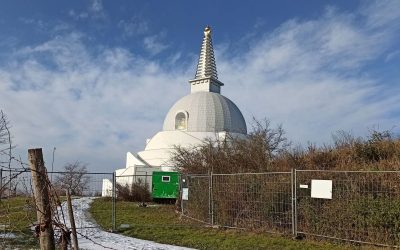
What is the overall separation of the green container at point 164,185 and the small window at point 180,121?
24.0 m

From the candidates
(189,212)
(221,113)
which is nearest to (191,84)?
(221,113)

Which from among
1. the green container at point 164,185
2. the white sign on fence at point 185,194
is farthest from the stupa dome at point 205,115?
the white sign on fence at point 185,194

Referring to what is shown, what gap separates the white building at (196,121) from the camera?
4597 centimetres

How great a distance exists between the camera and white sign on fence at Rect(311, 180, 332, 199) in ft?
35.1

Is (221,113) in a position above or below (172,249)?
above

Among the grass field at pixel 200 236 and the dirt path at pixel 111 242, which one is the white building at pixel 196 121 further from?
the dirt path at pixel 111 242

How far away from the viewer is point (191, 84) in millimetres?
59531

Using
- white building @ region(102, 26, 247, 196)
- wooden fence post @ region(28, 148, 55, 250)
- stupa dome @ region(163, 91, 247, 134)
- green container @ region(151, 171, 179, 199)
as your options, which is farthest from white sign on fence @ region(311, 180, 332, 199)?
stupa dome @ region(163, 91, 247, 134)

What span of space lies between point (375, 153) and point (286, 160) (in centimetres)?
271

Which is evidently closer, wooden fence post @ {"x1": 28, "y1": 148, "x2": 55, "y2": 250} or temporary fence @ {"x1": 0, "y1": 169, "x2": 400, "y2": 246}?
wooden fence post @ {"x1": 28, "y1": 148, "x2": 55, "y2": 250}

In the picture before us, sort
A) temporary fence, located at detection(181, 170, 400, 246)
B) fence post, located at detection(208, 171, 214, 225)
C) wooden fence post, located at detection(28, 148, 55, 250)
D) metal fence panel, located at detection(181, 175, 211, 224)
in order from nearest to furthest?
1. wooden fence post, located at detection(28, 148, 55, 250)
2. temporary fence, located at detection(181, 170, 400, 246)
3. fence post, located at detection(208, 171, 214, 225)
4. metal fence panel, located at detection(181, 175, 211, 224)

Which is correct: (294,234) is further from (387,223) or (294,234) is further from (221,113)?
(221,113)

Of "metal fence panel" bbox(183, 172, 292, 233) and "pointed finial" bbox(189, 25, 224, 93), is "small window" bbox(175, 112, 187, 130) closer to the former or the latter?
"pointed finial" bbox(189, 25, 224, 93)

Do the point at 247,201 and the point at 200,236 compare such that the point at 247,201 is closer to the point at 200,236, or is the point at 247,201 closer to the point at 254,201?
the point at 254,201
